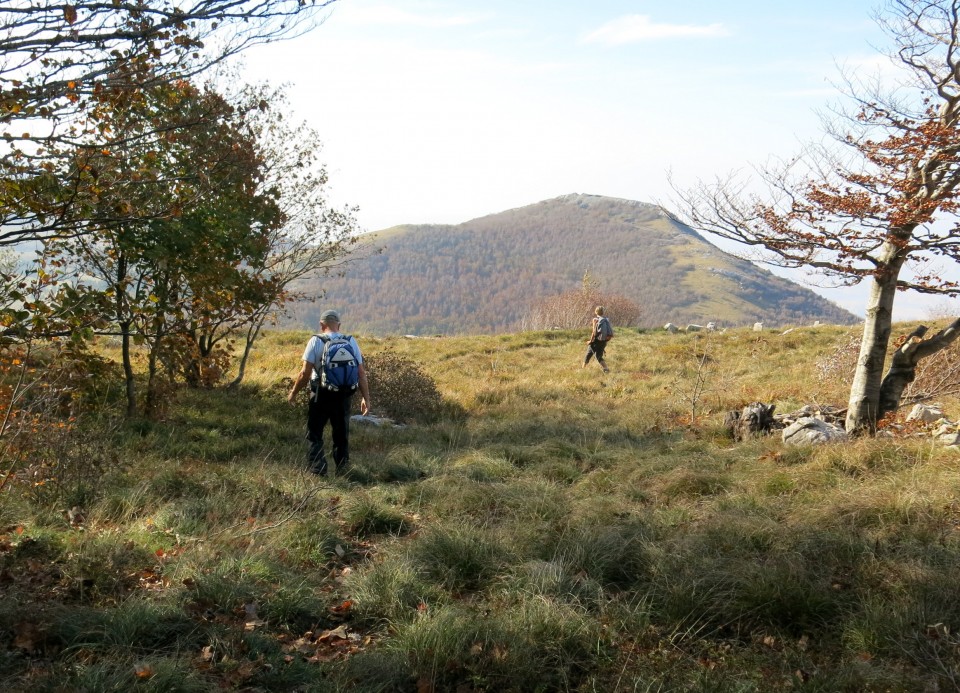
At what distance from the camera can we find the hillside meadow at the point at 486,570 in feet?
10.7

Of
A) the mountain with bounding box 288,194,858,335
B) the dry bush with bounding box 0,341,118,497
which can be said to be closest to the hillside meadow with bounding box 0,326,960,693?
the dry bush with bounding box 0,341,118,497

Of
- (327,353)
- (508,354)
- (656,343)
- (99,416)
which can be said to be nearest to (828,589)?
(327,353)

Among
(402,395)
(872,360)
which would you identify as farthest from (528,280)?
(872,360)

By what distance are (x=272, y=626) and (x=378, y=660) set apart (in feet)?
2.70

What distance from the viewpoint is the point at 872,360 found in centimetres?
827

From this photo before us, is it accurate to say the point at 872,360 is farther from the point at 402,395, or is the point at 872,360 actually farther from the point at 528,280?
the point at 528,280

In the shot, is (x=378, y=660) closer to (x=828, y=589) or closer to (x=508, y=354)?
(x=828, y=589)

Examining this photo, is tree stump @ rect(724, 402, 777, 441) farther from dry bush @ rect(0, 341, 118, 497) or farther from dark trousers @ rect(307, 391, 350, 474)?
dry bush @ rect(0, 341, 118, 497)

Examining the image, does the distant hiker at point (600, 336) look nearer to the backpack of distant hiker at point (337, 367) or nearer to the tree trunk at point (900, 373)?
the tree trunk at point (900, 373)

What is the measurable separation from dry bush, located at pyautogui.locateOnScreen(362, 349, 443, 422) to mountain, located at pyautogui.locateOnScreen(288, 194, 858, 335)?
88222 millimetres

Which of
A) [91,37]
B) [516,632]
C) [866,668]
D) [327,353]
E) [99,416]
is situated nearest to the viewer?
[866,668]

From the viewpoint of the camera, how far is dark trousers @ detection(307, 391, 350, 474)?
7.28 meters

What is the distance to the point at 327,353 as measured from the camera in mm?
7156

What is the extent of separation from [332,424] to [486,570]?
3.41m
